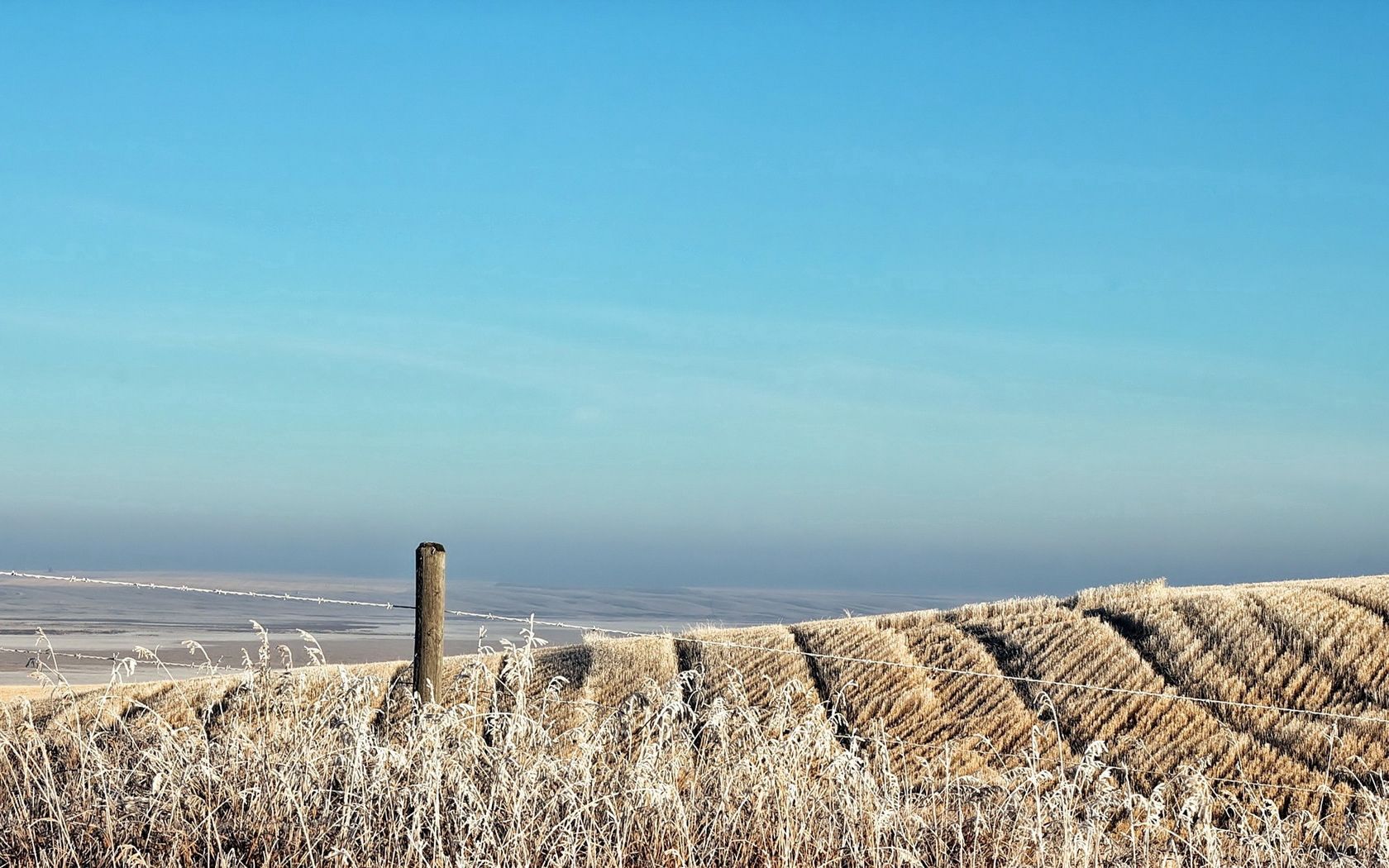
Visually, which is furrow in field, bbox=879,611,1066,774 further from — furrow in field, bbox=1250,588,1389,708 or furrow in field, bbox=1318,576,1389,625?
furrow in field, bbox=1318,576,1389,625

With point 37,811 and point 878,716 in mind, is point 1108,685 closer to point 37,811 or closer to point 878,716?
point 878,716

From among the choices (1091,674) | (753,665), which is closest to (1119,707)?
(1091,674)

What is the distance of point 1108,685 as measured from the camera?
9828mm

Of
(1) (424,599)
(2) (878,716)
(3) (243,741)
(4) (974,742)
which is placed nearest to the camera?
(3) (243,741)

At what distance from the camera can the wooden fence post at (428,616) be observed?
725cm

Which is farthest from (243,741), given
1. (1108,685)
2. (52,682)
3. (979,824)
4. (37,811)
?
(1108,685)

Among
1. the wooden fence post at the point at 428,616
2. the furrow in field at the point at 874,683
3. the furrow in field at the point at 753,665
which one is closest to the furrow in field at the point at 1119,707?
the furrow in field at the point at 874,683

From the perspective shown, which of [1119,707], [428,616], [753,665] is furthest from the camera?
[753,665]

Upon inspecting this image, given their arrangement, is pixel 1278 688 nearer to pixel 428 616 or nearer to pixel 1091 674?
pixel 1091 674

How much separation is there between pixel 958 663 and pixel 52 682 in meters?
6.96

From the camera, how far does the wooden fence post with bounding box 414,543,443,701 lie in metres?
7.25

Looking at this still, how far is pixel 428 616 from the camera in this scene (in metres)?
7.27

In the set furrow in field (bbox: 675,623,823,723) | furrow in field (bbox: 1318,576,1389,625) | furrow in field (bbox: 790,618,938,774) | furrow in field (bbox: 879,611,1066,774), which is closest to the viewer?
furrow in field (bbox: 879,611,1066,774)

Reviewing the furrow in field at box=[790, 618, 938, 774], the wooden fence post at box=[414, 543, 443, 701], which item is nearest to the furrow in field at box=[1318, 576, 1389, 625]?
the furrow in field at box=[790, 618, 938, 774]
